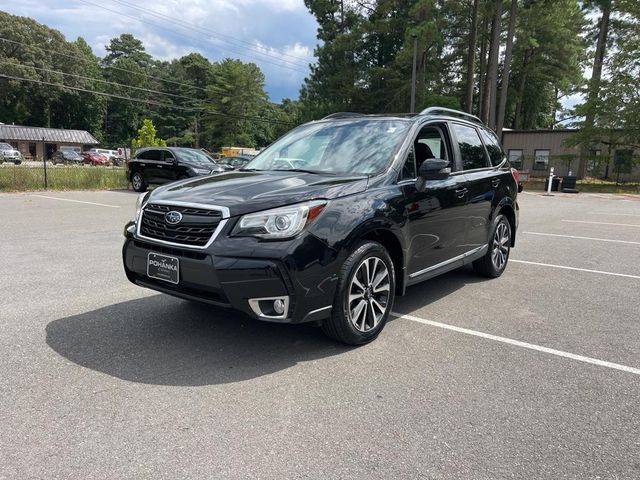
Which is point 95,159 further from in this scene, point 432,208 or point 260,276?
point 260,276

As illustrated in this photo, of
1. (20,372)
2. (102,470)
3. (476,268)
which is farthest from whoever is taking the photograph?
(476,268)

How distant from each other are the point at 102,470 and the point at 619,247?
926 cm

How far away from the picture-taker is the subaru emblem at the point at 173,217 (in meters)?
3.47

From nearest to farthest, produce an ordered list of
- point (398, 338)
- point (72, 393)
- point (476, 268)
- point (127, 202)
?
point (72, 393), point (398, 338), point (476, 268), point (127, 202)

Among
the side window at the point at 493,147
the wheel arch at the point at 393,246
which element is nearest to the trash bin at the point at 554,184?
the side window at the point at 493,147

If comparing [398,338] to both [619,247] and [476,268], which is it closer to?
[476,268]

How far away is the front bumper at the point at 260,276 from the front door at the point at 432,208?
1.12 metres

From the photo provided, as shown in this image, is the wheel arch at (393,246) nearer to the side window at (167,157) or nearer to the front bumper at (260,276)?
the front bumper at (260,276)

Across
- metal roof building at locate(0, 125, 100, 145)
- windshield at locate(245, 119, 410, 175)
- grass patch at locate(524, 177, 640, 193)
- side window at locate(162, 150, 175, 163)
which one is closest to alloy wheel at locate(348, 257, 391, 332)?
windshield at locate(245, 119, 410, 175)

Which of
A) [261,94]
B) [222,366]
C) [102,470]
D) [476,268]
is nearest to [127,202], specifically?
[476,268]

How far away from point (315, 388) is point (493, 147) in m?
4.29

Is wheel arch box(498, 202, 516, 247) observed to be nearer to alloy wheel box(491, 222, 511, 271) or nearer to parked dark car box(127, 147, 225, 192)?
alloy wheel box(491, 222, 511, 271)

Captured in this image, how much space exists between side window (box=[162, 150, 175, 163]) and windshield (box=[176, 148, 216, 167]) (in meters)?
0.27

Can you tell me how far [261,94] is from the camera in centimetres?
6994
